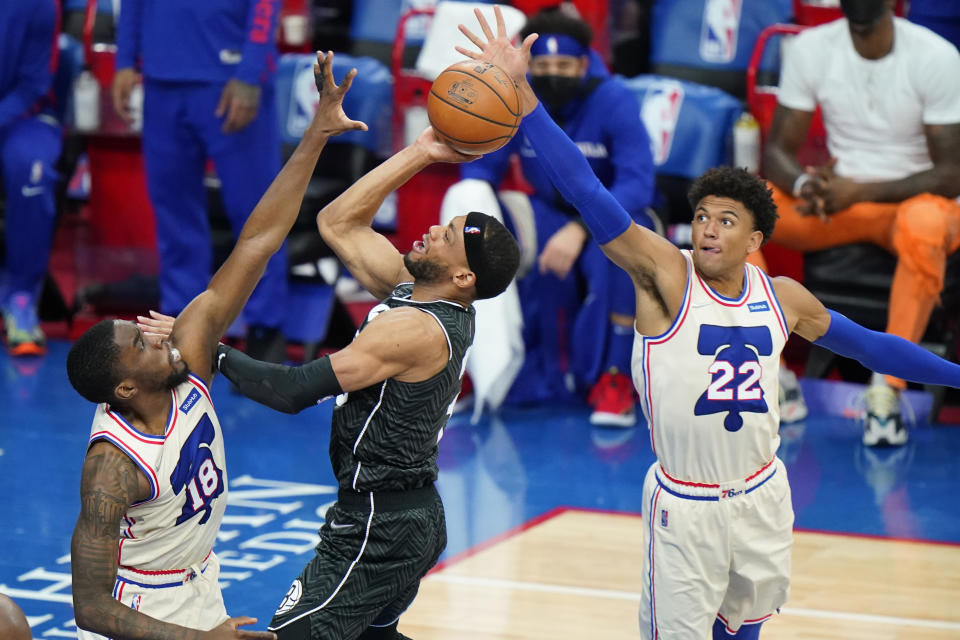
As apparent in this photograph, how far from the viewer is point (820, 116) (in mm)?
8055

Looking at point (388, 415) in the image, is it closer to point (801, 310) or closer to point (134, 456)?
point (134, 456)

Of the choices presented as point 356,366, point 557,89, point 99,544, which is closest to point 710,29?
point 557,89

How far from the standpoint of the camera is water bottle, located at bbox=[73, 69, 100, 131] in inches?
364

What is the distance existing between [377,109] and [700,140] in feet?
6.45

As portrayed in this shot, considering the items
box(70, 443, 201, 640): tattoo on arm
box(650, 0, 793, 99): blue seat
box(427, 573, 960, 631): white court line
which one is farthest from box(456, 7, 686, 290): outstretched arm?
box(650, 0, 793, 99): blue seat

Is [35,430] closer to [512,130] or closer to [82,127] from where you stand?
[82,127]

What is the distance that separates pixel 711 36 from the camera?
881cm

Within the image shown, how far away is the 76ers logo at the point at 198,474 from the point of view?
3684mm

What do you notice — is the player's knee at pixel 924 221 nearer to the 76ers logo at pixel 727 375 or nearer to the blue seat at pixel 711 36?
the blue seat at pixel 711 36

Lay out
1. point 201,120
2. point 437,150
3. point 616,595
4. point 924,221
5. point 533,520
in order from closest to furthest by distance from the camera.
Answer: point 437,150
point 616,595
point 533,520
point 924,221
point 201,120

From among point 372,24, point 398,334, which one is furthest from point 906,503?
point 372,24

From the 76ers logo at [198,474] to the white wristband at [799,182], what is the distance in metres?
4.40

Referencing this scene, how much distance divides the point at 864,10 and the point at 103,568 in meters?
5.15

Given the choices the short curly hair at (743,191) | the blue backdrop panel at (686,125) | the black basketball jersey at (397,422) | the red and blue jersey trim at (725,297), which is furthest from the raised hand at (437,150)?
the blue backdrop panel at (686,125)
